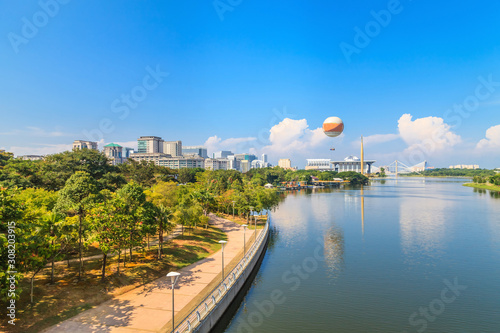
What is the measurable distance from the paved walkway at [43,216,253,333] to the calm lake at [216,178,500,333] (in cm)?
335

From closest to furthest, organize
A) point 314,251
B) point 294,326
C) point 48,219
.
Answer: point 48,219
point 294,326
point 314,251

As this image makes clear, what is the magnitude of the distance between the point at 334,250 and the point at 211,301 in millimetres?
22387

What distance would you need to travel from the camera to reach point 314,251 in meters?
36.7

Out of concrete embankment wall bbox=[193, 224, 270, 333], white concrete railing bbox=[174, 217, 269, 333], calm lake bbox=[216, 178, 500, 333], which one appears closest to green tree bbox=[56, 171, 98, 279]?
white concrete railing bbox=[174, 217, 269, 333]

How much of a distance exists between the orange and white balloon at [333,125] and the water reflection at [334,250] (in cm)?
4210

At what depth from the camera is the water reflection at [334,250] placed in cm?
3010

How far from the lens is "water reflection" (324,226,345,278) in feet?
98.7

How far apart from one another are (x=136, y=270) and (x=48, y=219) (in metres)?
8.08

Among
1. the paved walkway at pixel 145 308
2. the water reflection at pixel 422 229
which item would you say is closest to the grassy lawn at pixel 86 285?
the paved walkway at pixel 145 308

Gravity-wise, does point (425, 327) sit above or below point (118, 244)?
below

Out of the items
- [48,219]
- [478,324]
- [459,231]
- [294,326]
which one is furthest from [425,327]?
[459,231]

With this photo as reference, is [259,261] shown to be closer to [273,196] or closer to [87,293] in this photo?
[87,293]

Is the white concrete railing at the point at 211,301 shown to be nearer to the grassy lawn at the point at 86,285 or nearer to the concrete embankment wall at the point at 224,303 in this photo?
the concrete embankment wall at the point at 224,303

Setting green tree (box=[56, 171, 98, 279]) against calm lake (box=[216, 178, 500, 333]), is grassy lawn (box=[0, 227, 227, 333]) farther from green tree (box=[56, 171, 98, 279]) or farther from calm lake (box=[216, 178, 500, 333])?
calm lake (box=[216, 178, 500, 333])
